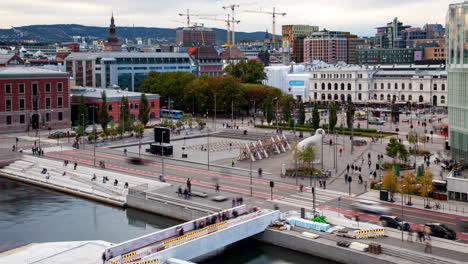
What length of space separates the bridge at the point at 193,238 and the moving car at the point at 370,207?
23.5 feet

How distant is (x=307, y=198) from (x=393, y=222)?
383 inches

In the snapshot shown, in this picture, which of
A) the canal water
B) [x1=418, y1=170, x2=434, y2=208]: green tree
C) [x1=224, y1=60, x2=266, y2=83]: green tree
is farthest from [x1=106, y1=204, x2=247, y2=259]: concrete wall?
[x1=224, y1=60, x2=266, y2=83]: green tree

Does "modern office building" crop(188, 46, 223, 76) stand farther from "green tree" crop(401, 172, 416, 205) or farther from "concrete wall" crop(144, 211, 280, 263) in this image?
"concrete wall" crop(144, 211, 280, 263)

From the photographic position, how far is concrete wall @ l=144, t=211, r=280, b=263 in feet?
116

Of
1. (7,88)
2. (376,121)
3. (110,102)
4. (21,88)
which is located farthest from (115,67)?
(376,121)

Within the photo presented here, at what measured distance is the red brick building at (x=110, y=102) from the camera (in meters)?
103

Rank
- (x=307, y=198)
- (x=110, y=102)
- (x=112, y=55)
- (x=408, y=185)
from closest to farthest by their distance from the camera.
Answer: (x=408, y=185) < (x=307, y=198) < (x=110, y=102) < (x=112, y=55)

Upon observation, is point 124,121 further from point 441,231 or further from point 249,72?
point 441,231

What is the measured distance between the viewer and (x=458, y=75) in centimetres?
4991

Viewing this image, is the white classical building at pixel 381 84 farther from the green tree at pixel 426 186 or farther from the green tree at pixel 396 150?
the green tree at pixel 426 186

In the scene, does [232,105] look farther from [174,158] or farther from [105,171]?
[105,171]

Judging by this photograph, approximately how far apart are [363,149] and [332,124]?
12614 millimetres

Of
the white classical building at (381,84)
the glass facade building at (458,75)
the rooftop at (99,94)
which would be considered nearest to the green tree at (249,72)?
the white classical building at (381,84)

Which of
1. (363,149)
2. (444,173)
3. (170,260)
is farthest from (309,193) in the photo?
(363,149)
